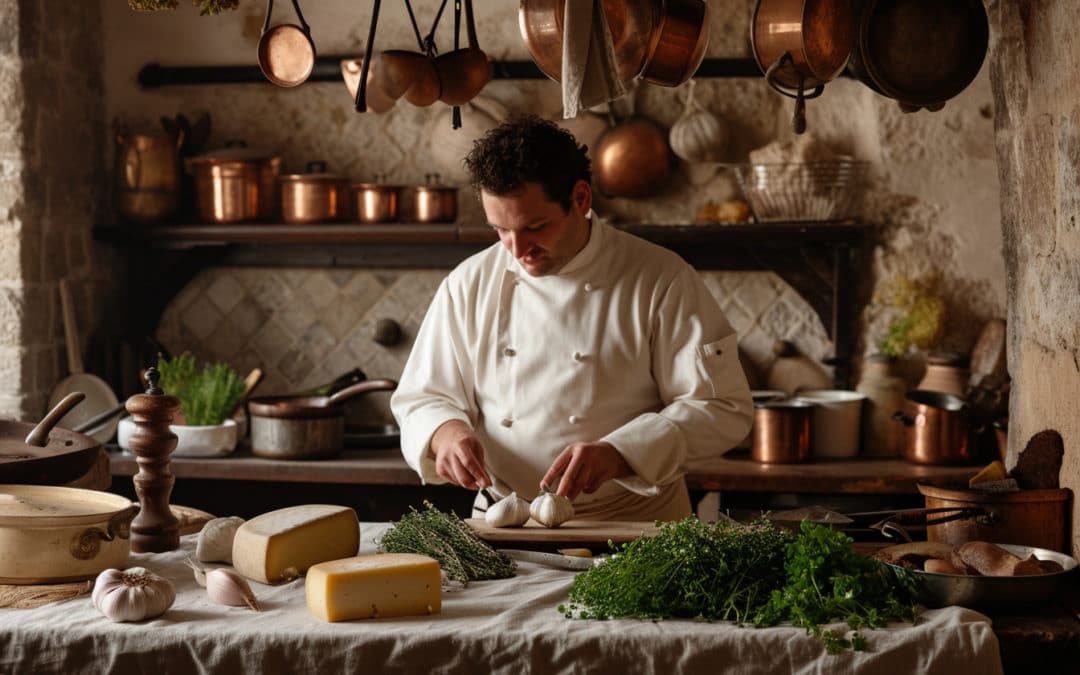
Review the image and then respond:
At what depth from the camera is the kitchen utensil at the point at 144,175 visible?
4.97 metres

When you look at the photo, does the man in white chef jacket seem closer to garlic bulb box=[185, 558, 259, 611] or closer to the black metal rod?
garlic bulb box=[185, 558, 259, 611]

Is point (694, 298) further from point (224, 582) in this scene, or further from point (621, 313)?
point (224, 582)

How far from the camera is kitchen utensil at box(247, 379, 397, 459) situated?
4.45m

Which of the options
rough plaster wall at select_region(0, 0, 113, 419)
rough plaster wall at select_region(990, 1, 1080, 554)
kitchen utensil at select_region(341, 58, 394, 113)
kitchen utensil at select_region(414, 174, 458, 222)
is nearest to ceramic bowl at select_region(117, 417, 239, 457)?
rough plaster wall at select_region(0, 0, 113, 419)

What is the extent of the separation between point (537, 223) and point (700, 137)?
200 cm

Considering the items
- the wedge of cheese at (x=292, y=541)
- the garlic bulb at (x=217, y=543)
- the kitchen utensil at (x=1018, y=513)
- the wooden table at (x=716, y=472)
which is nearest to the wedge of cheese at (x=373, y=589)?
the wedge of cheese at (x=292, y=541)

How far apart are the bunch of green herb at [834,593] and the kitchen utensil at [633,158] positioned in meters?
2.87

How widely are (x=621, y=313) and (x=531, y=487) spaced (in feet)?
1.73

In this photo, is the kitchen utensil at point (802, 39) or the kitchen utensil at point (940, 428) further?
the kitchen utensil at point (940, 428)

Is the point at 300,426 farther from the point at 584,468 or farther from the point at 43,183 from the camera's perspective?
the point at 584,468

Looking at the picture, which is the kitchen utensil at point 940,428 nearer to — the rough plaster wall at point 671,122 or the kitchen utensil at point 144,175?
the rough plaster wall at point 671,122

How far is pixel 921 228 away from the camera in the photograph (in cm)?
467

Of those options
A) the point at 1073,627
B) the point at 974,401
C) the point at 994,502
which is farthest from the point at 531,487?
the point at 974,401

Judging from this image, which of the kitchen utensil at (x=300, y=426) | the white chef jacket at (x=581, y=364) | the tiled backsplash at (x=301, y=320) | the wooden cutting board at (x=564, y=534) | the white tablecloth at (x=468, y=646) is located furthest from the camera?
the tiled backsplash at (x=301, y=320)
